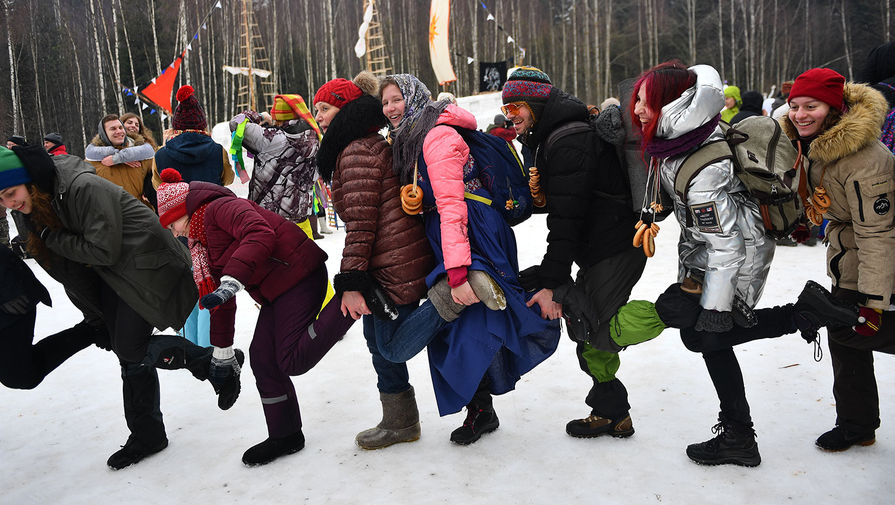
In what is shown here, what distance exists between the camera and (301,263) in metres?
2.91

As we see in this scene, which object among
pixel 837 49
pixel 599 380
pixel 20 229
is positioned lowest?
pixel 599 380

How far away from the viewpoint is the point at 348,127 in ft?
8.89

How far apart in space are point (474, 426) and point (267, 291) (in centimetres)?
122

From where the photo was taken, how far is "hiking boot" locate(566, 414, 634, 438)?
9.58 feet

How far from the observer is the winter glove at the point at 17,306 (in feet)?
9.59

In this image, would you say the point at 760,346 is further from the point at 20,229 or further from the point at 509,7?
the point at 509,7

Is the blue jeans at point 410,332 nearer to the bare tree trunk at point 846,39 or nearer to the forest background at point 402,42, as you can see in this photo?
the forest background at point 402,42

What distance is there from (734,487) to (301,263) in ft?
6.95

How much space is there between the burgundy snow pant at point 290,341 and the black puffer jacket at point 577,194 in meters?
1.04

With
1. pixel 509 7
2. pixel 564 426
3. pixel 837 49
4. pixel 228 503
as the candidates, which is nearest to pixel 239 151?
pixel 228 503

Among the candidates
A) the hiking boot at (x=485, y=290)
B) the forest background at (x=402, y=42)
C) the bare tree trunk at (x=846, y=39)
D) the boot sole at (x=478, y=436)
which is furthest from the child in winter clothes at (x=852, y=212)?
the bare tree trunk at (x=846, y=39)

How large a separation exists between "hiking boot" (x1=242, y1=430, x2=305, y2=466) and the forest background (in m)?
16.7

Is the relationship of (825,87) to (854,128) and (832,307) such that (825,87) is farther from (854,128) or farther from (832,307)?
(832,307)

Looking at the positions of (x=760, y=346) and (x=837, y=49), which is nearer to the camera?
(x=760, y=346)
